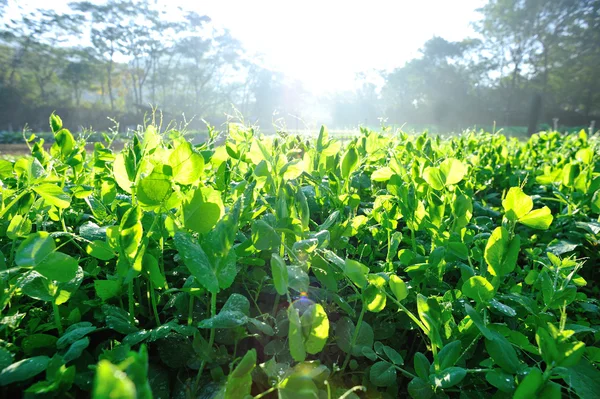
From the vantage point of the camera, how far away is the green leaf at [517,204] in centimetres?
74

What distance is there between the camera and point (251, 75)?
5466 centimetres

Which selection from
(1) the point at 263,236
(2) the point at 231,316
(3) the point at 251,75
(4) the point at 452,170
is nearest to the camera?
(2) the point at 231,316

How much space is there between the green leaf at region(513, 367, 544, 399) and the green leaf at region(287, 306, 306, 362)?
10.6 inches

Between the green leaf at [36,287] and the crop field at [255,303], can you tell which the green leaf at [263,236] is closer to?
the crop field at [255,303]

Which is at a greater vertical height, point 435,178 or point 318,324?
point 435,178

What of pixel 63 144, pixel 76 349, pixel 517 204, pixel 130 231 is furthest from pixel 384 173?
pixel 63 144

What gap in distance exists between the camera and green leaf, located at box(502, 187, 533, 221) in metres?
0.74

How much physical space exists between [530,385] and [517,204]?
0.40 meters

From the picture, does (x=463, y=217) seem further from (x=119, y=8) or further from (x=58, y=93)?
(x=119, y=8)

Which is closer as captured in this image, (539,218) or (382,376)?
(382,376)

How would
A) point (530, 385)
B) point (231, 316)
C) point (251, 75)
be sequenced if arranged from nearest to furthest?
1. point (530, 385)
2. point (231, 316)
3. point (251, 75)

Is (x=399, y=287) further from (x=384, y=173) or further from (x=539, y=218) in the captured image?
(x=384, y=173)

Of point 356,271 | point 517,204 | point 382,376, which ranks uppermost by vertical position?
point 517,204

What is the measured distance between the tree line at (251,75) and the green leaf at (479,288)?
1519 inches
